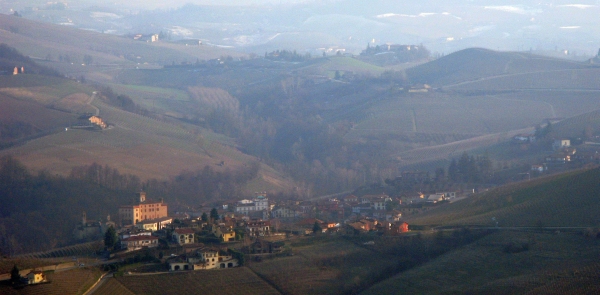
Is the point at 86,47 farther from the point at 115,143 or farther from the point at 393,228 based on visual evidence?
the point at 393,228

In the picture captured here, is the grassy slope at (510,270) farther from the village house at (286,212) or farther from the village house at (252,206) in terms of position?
the village house at (252,206)

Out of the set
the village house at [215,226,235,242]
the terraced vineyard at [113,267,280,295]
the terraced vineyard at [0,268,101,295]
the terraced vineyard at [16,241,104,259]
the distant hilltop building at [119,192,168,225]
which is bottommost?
the distant hilltop building at [119,192,168,225]

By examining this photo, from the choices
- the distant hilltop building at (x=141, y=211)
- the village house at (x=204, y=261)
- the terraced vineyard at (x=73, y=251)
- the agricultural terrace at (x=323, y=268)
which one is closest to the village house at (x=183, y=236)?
the terraced vineyard at (x=73, y=251)

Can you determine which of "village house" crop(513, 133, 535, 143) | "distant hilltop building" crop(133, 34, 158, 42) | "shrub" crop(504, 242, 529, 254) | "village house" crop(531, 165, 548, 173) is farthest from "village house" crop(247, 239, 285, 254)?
"distant hilltop building" crop(133, 34, 158, 42)

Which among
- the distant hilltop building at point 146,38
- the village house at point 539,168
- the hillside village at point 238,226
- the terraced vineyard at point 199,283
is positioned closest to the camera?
the terraced vineyard at point 199,283

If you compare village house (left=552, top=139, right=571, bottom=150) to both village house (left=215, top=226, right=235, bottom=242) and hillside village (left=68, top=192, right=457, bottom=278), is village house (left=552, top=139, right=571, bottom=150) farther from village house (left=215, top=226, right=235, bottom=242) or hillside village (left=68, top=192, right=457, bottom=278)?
village house (left=215, top=226, right=235, bottom=242)

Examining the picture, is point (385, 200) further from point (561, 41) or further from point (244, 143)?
point (561, 41)
